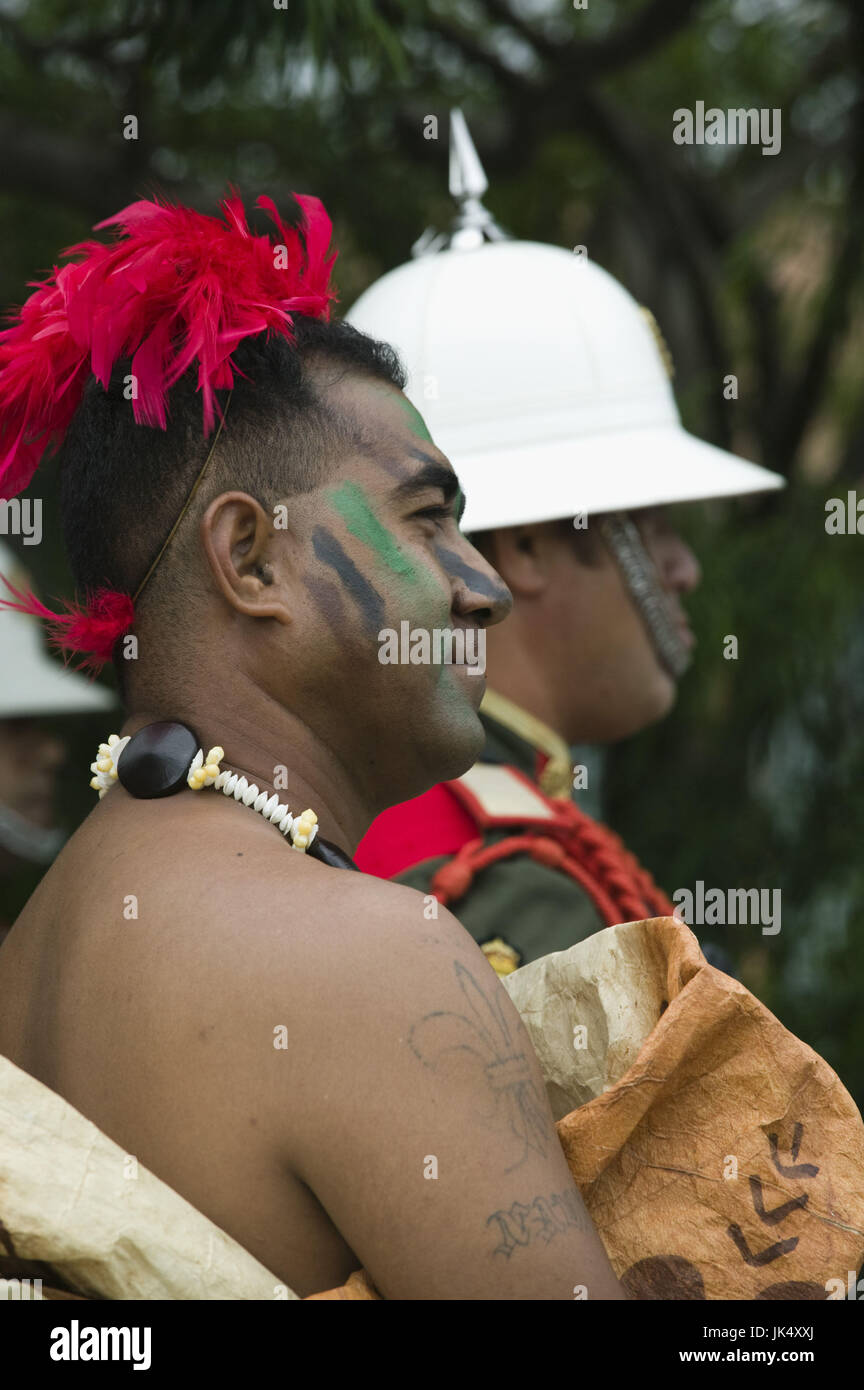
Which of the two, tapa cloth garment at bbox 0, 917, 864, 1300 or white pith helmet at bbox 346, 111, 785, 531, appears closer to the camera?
tapa cloth garment at bbox 0, 917, 864, 1300

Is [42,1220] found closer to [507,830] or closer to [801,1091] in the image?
[801,1091]

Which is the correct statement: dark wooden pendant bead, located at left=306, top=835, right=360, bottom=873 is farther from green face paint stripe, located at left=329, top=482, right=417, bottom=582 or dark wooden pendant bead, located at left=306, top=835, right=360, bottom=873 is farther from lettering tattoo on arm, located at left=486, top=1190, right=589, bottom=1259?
lettering tattoo on arm, located at left=486, top=1190, right=589, bottom=1259

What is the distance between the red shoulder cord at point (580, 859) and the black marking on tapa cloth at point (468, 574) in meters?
0.96

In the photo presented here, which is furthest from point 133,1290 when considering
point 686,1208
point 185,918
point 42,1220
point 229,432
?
point 229,432

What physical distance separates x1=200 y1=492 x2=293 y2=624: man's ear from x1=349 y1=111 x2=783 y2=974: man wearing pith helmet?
1.26 m

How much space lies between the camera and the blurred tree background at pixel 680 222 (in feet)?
18.6

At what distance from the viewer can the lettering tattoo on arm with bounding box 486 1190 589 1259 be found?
60.7 inches

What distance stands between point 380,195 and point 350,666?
15.4 ft

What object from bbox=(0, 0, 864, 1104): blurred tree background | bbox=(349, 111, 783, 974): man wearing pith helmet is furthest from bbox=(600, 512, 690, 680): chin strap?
bbox=(0, 0, 864, 1104): blurred tree background

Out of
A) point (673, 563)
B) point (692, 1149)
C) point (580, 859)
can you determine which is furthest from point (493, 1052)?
point (673, 563)

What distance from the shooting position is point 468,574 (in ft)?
6.77

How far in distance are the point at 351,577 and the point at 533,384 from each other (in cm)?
177

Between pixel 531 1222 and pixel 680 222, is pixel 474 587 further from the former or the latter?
pixel 680 222
